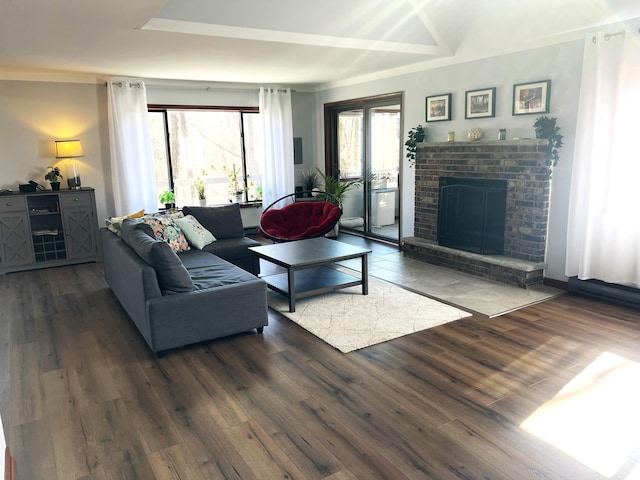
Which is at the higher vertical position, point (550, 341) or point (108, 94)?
point (108, 94)

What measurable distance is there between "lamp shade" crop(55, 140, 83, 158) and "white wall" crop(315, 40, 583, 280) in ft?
13.9

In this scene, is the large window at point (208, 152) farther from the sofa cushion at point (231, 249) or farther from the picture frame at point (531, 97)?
the picture frame at point (531, 97)

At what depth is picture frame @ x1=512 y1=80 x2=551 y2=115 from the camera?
15.0ft

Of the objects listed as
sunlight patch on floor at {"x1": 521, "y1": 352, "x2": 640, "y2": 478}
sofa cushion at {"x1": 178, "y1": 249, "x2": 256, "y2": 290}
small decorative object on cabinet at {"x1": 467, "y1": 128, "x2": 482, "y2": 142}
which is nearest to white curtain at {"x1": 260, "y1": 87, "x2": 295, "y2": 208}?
sofa cushion at {"x1": 178, "y1": 249, "x2": 256, "y2": 290}

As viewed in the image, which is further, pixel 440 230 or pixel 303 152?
pixel 303 152

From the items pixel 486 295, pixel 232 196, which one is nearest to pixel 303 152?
pixel 232 196

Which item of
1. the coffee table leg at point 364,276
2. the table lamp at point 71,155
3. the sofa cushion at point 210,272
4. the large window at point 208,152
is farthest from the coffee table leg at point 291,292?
the large window at point 208,152

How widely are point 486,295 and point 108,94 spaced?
5395 millimetres

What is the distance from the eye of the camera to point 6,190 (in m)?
5.93

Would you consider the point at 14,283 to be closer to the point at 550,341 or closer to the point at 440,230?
the point at 440,230

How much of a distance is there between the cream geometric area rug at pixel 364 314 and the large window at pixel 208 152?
10.8 feet

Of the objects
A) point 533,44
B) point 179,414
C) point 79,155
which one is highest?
point 533,44

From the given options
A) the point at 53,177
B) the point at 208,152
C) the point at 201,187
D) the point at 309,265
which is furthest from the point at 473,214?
the point at 53,177

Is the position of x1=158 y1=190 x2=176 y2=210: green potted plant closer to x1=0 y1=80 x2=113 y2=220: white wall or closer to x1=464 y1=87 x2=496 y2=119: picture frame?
x1=0 y1=80 x2=113 y2=220: white wall
